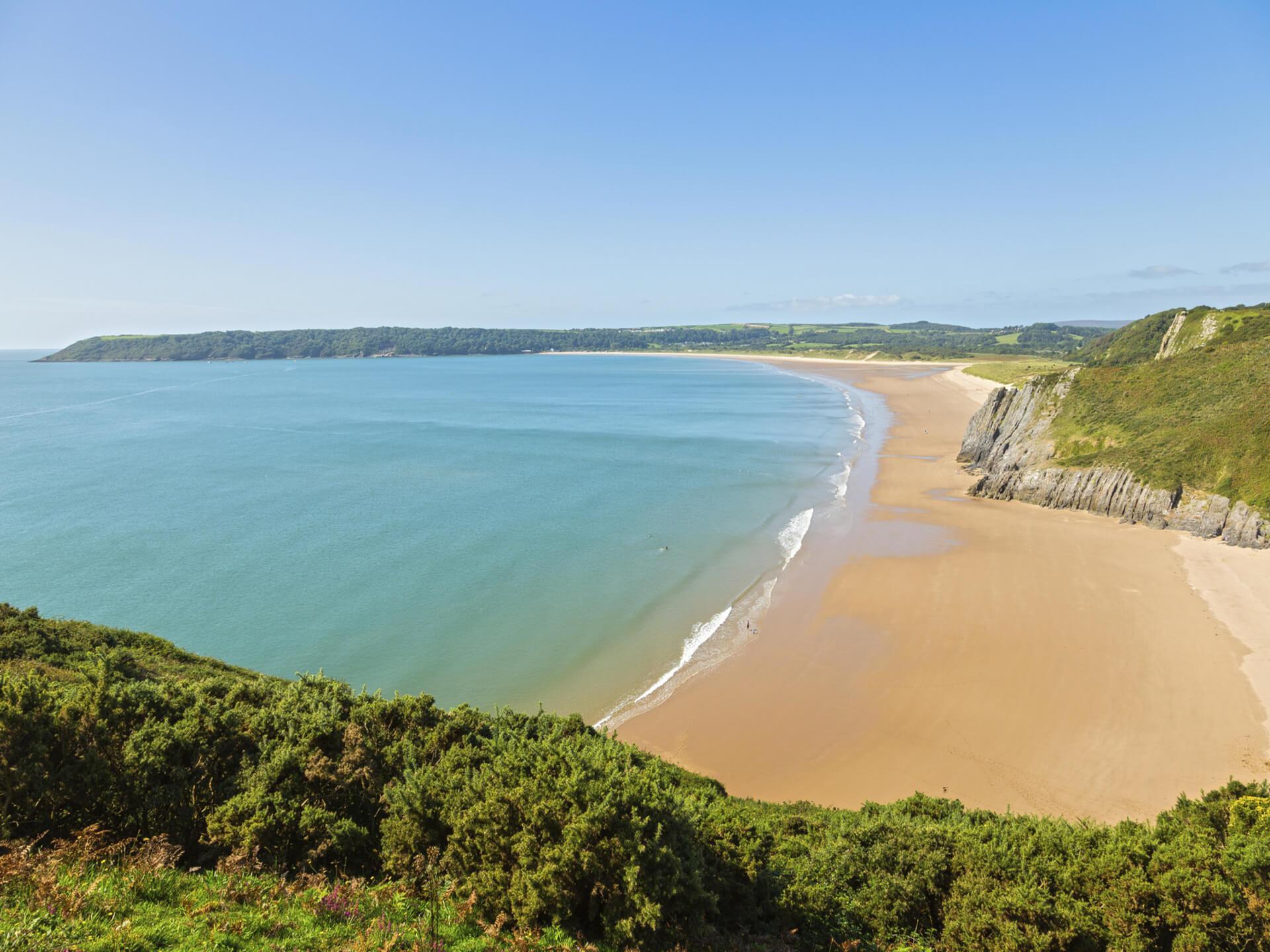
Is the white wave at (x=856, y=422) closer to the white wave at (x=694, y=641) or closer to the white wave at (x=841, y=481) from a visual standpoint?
the white wave at (x=841, y=481)

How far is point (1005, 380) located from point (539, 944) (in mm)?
124224

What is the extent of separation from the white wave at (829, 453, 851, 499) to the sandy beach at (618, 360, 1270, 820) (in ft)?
35.5

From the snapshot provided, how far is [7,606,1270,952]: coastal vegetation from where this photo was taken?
7.45 metres

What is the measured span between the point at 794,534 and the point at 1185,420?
26855 mm

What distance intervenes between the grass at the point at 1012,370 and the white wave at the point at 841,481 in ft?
203

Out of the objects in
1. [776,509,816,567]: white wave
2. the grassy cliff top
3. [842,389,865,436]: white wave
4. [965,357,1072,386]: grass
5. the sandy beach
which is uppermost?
the grassy cliff top

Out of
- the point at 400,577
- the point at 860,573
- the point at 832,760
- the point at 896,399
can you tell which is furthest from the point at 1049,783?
the point at 896,399

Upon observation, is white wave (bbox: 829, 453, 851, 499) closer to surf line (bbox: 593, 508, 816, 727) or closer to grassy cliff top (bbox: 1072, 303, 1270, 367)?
surf line (bbox: 593, 508, 816, 727)

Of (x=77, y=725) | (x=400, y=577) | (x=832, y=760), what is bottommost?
(x=832, y=760)

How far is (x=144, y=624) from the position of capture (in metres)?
26.3

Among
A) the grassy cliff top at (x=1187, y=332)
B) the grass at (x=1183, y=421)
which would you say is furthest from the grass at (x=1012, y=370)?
the grass at (x=1183, y=421)

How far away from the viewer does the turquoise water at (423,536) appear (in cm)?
2506

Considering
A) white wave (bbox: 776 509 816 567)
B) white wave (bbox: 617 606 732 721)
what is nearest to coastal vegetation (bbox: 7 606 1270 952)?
white wave (bbox: 617 606 732 721)

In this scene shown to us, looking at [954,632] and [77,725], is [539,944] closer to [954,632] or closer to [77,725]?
[77,725]
